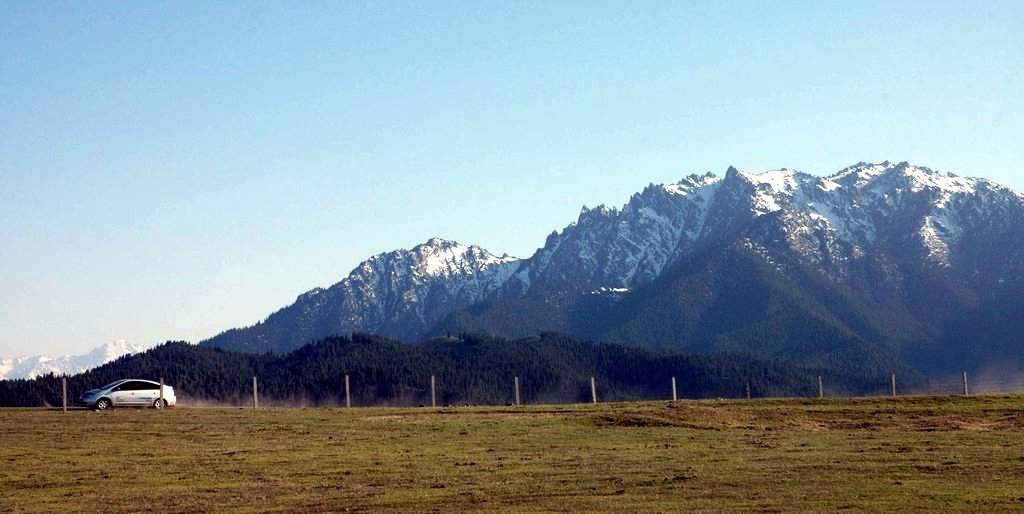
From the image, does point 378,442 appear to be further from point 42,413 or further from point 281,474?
point 42,413

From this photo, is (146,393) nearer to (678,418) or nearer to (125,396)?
(125,396)

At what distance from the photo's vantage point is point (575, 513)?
40125mm

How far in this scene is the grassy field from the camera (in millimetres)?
43594

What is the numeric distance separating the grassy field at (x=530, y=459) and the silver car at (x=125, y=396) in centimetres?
643

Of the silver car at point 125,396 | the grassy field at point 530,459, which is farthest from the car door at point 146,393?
the grassy field at point 530,459

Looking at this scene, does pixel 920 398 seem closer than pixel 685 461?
No

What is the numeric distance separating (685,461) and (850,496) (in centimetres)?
1313

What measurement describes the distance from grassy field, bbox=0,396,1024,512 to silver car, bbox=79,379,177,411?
643 centimetres

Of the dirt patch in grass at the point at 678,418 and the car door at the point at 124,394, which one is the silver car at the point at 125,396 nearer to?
the car door at the point at 124,394

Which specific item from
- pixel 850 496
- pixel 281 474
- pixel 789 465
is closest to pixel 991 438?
pixel 789 465

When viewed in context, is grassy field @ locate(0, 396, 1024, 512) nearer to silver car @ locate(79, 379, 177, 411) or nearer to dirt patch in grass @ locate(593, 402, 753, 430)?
dirt patch in grass @ locate(593, 402, 753, 430)

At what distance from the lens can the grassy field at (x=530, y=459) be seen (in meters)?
43.6

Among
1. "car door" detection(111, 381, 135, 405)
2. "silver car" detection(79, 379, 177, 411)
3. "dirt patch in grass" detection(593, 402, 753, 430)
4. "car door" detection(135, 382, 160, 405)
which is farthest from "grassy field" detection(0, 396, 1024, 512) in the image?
"car door" detection(135, 382, 160, 405)

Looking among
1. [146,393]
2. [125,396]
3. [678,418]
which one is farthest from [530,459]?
[146,393]
